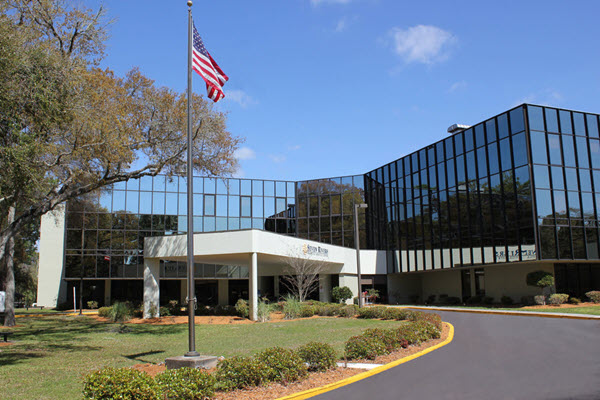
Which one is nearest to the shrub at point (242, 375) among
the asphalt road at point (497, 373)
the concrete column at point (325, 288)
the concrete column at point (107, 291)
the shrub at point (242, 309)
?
the asphalt road at point (497, 373)

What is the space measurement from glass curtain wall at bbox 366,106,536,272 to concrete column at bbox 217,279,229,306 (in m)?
14.4

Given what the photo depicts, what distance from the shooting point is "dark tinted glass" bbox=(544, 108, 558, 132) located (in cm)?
2922

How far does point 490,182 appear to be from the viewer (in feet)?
103

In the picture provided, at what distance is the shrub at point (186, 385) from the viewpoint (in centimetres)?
735

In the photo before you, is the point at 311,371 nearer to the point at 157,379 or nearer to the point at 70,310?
the point at 157,379

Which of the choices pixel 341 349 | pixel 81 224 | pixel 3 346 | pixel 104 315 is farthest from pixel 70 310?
pixel 341 349

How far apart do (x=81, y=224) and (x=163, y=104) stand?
2399 cm

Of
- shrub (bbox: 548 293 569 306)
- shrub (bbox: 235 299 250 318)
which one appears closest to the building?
shrub (bbox: 235 299 250 318)

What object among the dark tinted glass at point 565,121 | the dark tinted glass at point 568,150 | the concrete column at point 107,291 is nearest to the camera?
the dark tinted glass at point 568,150

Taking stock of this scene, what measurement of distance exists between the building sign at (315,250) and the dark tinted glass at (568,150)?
1652 centimetres

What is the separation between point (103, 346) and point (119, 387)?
1027 centimetres

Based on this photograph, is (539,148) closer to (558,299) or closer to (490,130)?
(490,130)

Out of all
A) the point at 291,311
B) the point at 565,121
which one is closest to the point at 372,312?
the point at 291,311

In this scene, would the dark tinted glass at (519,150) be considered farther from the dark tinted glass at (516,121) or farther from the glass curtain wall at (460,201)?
the dark tinted glass at (516,121)
